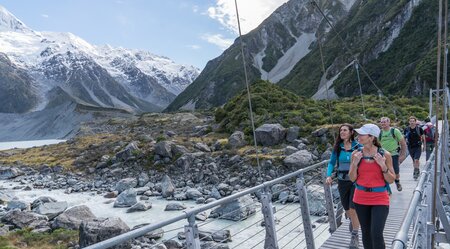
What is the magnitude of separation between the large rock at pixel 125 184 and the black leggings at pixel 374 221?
71.4 ft

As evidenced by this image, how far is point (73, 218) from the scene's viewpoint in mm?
16031

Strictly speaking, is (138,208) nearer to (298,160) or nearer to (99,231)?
(99,231)

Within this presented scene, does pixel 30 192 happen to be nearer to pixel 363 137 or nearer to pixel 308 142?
pixel 308 142

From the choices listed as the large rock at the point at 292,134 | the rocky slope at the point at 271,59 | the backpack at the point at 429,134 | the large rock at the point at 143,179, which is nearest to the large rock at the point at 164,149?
the large rock at the point at 143,179

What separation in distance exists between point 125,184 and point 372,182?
895 inches

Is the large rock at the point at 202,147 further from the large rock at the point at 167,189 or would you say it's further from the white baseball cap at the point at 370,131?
the white baseball cap at the point at 370,131

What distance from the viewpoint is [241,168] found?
25.3 metres

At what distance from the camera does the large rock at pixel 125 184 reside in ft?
82.6

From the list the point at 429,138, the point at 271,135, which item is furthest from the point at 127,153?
the point at 429,138

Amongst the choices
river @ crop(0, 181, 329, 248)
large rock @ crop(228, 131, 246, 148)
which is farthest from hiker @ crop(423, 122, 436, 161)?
large rock @ crop(228, 131, 246, 148)

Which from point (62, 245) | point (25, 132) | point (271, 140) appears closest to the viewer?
point (62, 245)

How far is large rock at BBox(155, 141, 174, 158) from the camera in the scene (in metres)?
30.3

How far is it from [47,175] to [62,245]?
25.5m

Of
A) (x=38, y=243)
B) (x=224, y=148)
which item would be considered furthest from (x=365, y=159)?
(x=224, y=148)
